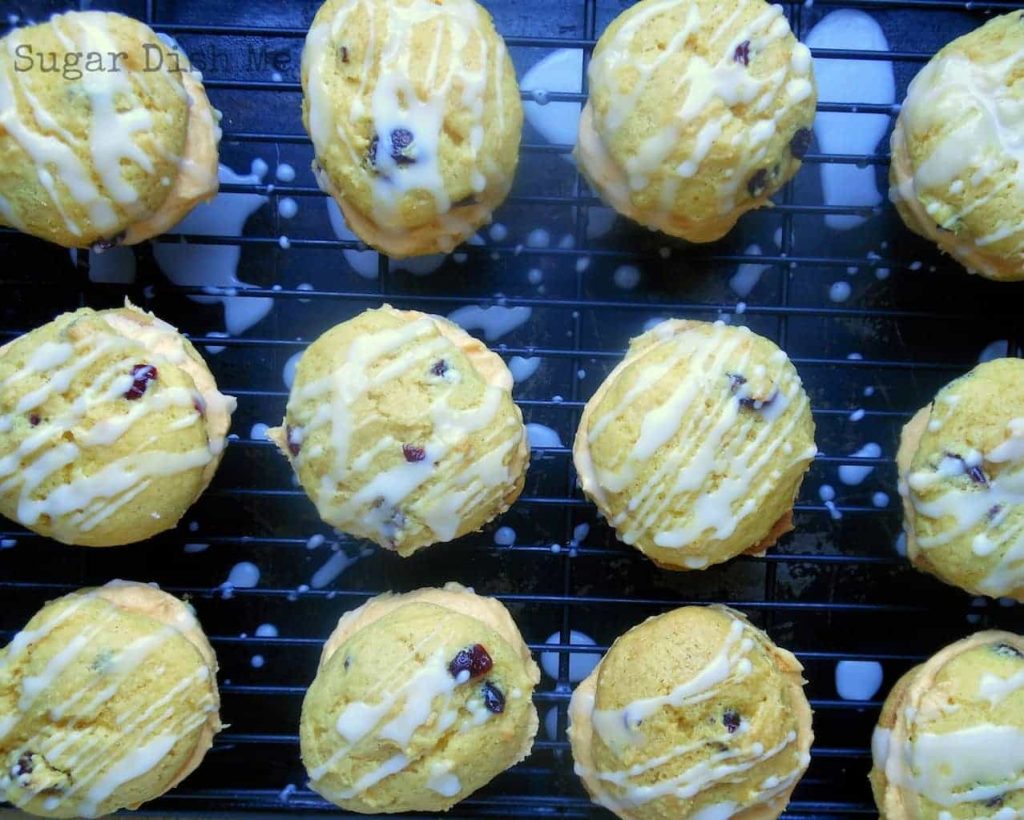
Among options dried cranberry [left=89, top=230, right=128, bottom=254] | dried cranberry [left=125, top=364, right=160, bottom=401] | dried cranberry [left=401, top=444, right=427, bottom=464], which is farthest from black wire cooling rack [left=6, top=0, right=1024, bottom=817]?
dried cranberry [left=401, top=444, right=427, bottom=464]

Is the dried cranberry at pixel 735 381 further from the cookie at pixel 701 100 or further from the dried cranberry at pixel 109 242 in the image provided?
the dried cranberry at pixel 109 242

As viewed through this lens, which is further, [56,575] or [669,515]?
[56,575]

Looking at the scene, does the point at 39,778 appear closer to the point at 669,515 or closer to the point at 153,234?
the point at 153,234

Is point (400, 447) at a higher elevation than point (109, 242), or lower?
lower

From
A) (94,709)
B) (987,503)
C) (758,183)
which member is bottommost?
(94,709)

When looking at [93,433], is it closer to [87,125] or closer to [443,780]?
[87,125]

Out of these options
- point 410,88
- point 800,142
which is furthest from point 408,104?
point 800,142

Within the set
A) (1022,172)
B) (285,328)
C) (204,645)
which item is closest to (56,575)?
(204,645)
